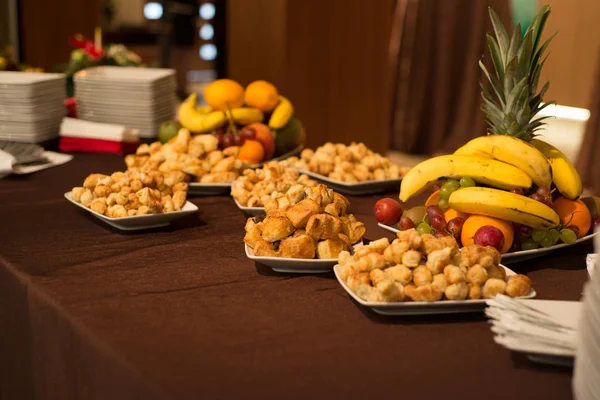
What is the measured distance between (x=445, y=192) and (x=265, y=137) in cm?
80

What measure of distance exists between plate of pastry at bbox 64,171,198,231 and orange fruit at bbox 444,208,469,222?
51cm

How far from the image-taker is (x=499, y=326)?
2.97ft

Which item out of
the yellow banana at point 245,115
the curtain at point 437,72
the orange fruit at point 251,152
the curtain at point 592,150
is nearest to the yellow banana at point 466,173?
the orange fruit at point 251,152

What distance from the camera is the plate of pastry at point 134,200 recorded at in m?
1.45

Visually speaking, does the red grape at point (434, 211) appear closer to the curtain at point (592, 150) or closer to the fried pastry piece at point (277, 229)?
the fried pastry piece at point (277, 229)

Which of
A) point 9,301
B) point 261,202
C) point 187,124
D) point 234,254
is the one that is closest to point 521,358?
point 234,254

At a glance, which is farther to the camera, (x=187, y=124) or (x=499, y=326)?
(x=187, y=124)

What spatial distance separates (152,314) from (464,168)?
60cm

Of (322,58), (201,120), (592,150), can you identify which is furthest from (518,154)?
(592,150)

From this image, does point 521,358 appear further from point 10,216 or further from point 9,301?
point 10,216

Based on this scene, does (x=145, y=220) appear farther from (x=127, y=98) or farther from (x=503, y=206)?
(x=127, y=98)

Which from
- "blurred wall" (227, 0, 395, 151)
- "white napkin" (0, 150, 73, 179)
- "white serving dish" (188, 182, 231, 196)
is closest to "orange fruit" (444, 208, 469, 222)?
"white serving dish" (188, 182, 231, 196)

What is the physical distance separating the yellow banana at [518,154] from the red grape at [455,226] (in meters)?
0.15

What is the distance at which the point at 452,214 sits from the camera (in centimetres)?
130
